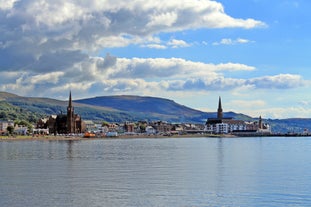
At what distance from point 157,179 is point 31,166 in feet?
67.8

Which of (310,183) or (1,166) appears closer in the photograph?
(310,183)

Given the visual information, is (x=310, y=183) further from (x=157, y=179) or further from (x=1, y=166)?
(x=1, y=166)

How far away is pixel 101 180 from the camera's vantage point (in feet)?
158

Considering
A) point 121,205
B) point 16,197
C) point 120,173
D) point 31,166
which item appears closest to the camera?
point 121,205

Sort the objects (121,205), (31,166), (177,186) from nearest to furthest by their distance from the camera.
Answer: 1. (121,205)
2. (177,186)
3. (31,166)

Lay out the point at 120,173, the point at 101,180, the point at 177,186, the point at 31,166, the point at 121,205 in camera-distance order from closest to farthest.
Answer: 1. the point at 121,205
2. the point at 177,186
3. the point at 101,180
4. the point at 120,173
5. the point at 31,166

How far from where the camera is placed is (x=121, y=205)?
35375mm

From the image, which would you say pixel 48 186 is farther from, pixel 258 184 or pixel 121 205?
pixel 258 184

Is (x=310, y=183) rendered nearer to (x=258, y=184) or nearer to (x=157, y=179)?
(x=258, y=184)

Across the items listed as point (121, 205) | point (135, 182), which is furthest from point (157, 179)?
point (121, 205)

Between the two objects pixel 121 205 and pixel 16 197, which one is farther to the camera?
pixel 16 197

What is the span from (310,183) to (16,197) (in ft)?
82.0

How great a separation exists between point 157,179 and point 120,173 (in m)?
6.81

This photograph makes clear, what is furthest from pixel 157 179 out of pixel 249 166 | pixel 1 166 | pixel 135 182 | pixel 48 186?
pixel 1 166
